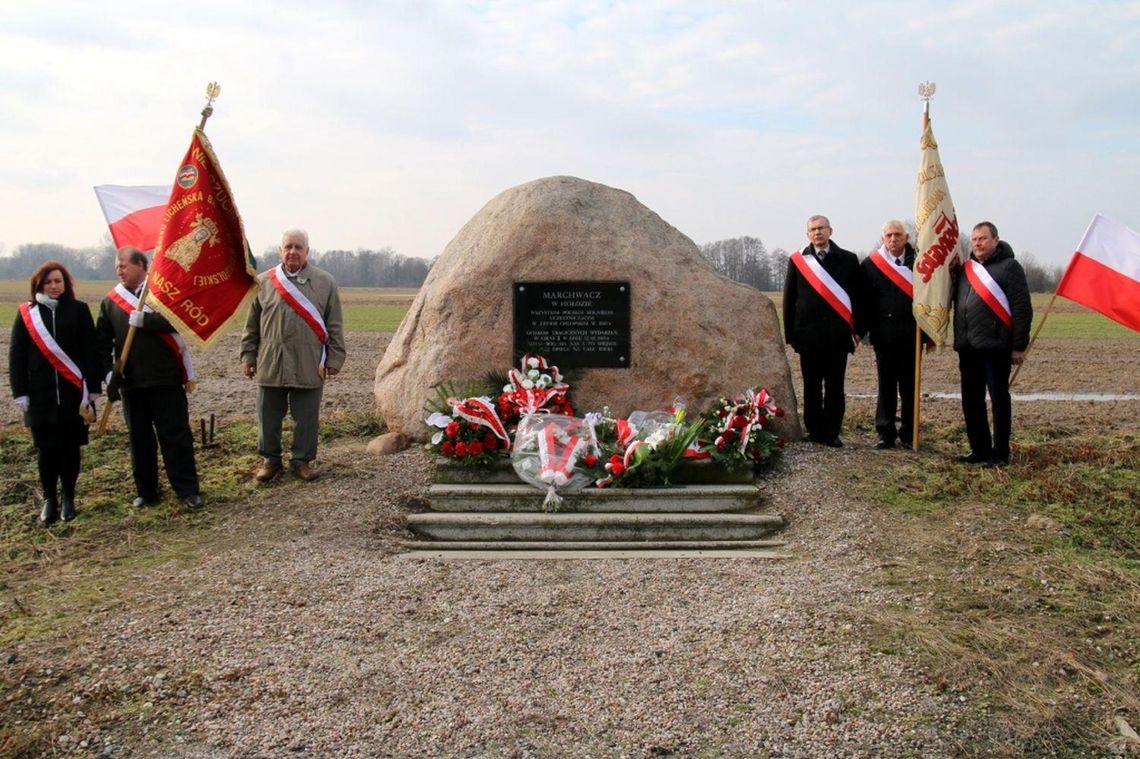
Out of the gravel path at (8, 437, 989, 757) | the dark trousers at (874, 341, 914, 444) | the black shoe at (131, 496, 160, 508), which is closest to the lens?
the gravel path at (8, 437, 989, 757)

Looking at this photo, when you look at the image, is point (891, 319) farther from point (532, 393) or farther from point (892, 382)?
point (532, 393)

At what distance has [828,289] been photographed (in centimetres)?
859

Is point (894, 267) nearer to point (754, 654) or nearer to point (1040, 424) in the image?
point (1040, 424)

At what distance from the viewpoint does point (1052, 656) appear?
4586 mm

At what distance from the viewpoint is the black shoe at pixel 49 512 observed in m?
7.06

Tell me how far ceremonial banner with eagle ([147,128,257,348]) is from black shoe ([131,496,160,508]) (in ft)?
3.96

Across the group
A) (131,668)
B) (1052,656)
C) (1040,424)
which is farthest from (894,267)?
(131,668)

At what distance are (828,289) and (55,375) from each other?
6148 millimetres

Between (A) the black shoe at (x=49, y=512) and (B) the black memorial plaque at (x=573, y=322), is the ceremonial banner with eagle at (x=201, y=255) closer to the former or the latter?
(A) the black shoe at (x=49, y=512)

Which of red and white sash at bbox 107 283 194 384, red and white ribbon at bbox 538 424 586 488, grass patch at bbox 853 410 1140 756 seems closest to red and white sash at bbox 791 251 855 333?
grass patch at bbox 853 410 1140 756

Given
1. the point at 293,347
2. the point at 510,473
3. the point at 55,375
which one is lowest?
the point at 510,473

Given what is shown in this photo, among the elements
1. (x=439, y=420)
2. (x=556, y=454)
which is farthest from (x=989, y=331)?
(x=439, y=420)

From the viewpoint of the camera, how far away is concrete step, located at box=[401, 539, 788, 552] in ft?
21.9

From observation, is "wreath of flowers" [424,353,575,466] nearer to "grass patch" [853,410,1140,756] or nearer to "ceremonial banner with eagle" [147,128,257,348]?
"ceremonial banner with eagle" [147,128,257,348]
